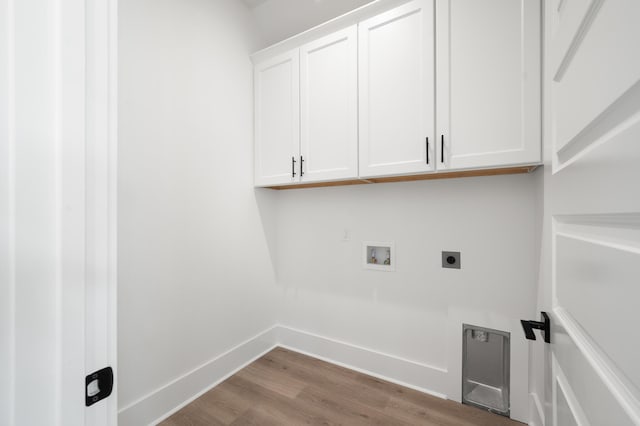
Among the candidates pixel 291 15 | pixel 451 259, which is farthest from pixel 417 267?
pixel 291 15

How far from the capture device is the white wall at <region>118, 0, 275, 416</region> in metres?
1.40

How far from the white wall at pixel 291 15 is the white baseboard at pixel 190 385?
100.0 inches

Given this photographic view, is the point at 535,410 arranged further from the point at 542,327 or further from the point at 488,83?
the point at 488,83

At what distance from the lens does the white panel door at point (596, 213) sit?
359 millimetres

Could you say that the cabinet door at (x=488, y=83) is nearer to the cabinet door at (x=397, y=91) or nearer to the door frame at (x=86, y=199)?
the cabinet door at (x=397, y=91)

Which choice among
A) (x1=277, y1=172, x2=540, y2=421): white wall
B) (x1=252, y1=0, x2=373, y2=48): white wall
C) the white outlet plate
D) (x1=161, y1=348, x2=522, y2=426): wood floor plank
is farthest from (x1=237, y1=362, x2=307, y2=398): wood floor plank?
(x1=252, y1=0, x2=373, y2=48): white wall

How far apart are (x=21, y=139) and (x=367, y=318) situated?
6.51 ft

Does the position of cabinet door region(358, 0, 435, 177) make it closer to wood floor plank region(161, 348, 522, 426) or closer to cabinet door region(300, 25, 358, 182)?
cabinet door region(300, 25, 358, 182)

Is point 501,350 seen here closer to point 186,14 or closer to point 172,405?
point 172,405

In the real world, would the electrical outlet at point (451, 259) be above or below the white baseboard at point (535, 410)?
above

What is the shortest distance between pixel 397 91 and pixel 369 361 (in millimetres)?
1879

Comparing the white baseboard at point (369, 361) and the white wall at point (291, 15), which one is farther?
the white wall at point (291, 15)

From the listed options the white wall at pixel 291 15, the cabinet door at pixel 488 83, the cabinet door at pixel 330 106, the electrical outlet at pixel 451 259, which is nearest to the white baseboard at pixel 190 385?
the cabinet door at pixel 330 106

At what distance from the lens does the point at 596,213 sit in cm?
46
